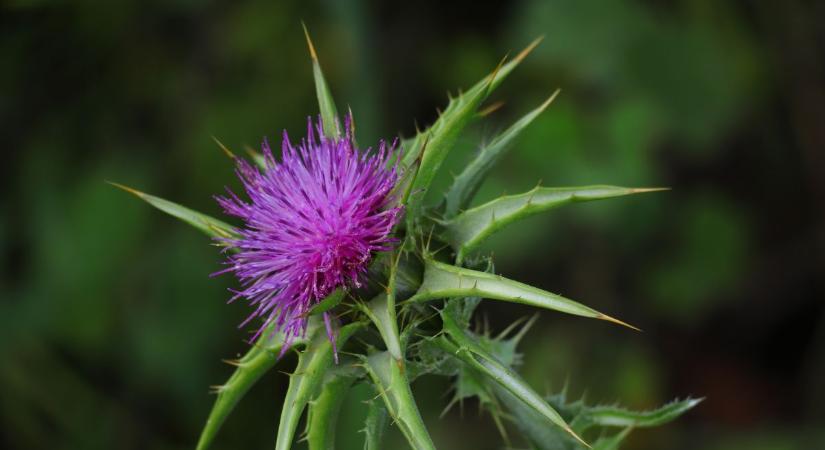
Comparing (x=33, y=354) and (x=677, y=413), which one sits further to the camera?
(x=33, y=354)

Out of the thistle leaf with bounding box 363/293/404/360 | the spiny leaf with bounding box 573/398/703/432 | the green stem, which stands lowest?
the spiny leaf with bounding box 573/398/703/432

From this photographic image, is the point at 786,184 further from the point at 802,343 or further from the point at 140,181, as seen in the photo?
the point at 140,181

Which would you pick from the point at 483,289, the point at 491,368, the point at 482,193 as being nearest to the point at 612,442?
the point at 491,368

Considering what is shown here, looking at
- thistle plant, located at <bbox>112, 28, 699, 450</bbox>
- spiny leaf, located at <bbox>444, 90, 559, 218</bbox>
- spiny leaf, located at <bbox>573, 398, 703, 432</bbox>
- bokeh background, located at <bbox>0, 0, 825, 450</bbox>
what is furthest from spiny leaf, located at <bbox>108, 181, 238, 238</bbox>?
bokeh background, located at <bbox>0, 0, 825, 450</bbox>

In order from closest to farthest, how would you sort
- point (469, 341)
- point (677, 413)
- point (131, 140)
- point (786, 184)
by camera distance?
point (469, 341)
point (677, 413)
point (786, 184)
point (131, 140)

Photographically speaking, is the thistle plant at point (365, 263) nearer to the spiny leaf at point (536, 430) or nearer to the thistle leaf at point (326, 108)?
the thistle leaf at point (326, 108)

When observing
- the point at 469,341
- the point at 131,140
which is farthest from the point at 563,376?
the point at 131,140

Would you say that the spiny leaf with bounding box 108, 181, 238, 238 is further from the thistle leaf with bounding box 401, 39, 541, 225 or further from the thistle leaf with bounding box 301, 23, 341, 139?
the thistle leaf with bounding box 401, 39, 541, 225

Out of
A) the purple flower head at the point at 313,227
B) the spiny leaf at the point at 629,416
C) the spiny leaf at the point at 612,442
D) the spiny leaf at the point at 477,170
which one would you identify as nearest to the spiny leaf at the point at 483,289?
the purple flower head at the point at 313,227
